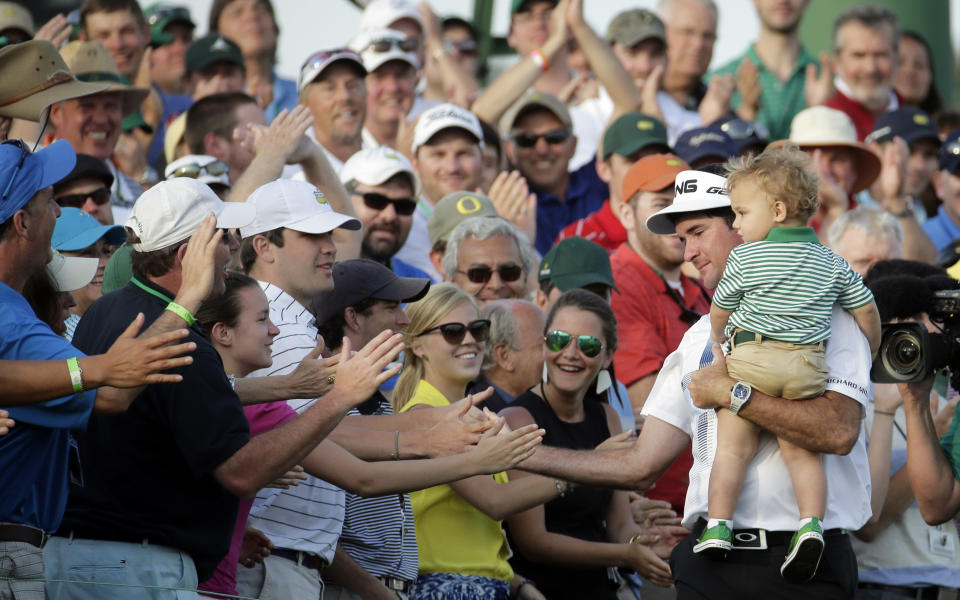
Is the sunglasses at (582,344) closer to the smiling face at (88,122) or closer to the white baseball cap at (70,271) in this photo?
the white baseball cap at (70,271)

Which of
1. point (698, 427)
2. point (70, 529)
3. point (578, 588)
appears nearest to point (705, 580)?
point (698, 427)

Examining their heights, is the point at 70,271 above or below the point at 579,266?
above

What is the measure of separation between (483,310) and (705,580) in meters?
2.31

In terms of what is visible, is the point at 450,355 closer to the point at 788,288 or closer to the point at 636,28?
the point at 788,288

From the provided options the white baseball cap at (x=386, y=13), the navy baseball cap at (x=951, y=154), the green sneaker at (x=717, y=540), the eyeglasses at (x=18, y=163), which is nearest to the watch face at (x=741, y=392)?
the green sneaker at (x=717, y=540)

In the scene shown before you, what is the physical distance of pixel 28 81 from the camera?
16.8ft

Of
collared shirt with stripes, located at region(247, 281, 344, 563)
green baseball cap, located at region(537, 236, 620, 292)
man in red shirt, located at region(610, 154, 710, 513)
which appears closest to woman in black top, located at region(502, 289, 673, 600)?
man in red shirt, located at region(610, 154, 710, 513)

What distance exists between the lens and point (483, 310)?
6.77m

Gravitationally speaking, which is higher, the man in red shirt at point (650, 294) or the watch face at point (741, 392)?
the watch face at point (741, 392)

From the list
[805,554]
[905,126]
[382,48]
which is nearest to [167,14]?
[382,48]

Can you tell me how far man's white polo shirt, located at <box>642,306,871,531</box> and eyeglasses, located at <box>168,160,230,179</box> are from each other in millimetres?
3103

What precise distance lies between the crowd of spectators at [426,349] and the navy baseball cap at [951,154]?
40cm

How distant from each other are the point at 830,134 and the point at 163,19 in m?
4.81

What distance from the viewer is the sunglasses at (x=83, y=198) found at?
22.0ft
